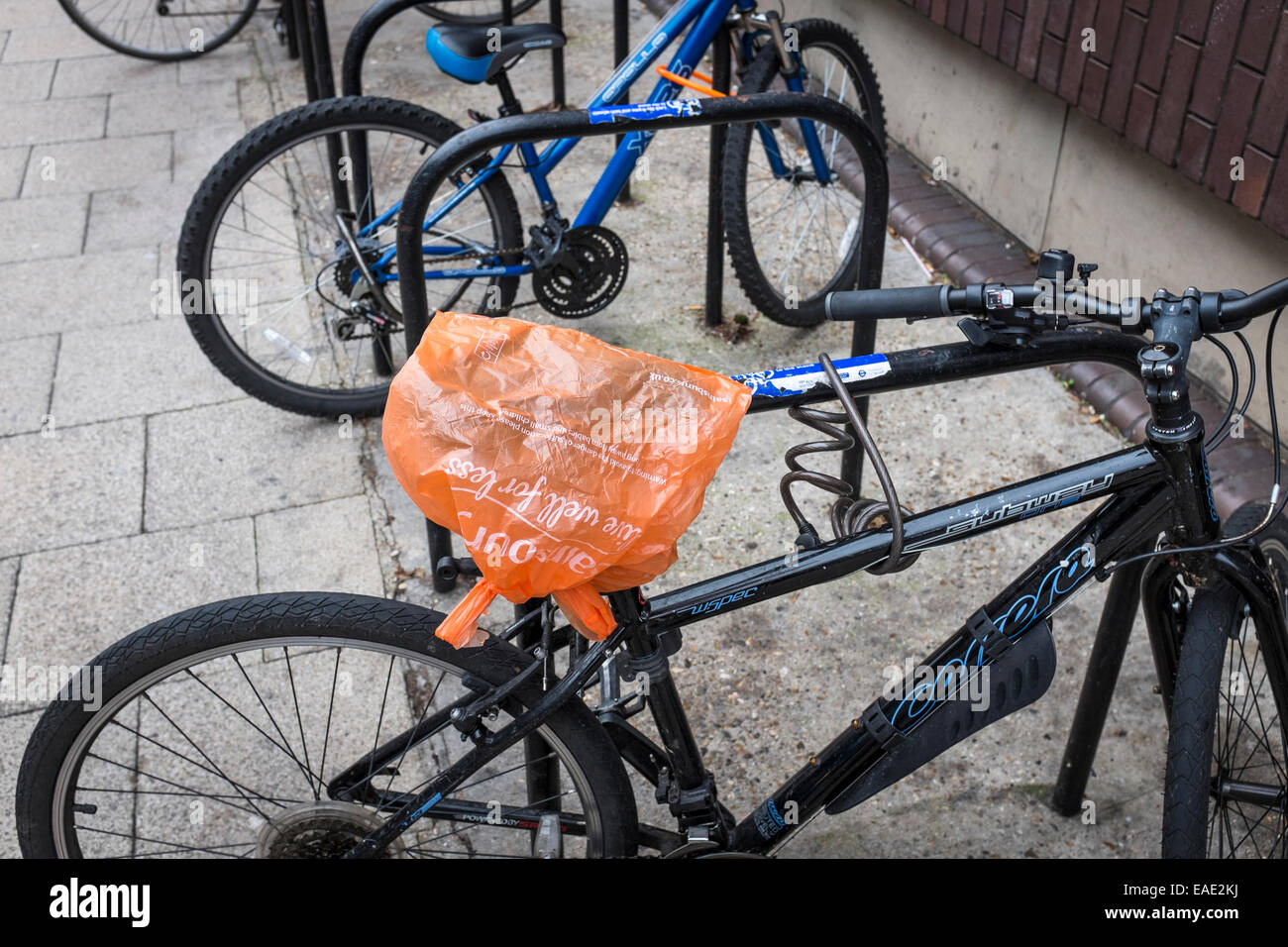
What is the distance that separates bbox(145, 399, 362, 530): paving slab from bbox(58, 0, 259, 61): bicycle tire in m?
3.37

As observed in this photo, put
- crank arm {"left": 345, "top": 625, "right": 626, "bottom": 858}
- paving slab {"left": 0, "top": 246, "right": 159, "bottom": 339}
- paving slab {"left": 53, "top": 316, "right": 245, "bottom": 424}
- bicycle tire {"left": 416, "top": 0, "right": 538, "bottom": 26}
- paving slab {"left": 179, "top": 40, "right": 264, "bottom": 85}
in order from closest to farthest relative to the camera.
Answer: crank arm {"left": 345, "top": 625, "right": 626, "bottom": 858} → paving slab {"left": 53, "top": 316, "right": 245, "bottom": 424} → paving slab {"left": 0, "top": 246, "right": 159, "bottom": 339} → bicycle tire {"left": 416, "top": 0, "right": 538, "bottom": 26} → paving slab {"left": 179, "top": 40, "right": 264, "bottom": 85}

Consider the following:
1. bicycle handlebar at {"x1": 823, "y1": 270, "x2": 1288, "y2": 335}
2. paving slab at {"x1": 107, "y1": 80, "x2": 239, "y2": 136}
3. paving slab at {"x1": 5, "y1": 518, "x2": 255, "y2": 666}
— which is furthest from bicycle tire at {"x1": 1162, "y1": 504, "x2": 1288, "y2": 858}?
paving slab at {"x1": 107, "y1": 80, "x2": 239, "y2": 136}

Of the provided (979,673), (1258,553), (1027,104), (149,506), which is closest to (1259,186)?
(1027,104)

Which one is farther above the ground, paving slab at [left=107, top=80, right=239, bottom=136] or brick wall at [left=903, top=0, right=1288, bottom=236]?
brick wall at [left=903, top=0, right=1288, bottom=236]

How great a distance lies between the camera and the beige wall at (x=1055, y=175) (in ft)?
11.1

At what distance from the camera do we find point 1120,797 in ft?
8.38

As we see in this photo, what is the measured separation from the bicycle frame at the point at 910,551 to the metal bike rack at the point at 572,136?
15.6 inches

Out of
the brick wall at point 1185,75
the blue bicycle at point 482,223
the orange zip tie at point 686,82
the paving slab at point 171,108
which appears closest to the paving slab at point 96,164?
the paving slab at point 171,108

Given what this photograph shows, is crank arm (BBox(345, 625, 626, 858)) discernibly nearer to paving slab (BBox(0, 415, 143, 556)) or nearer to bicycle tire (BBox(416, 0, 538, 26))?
paving slab (BBox(0, 415, 143, 556))

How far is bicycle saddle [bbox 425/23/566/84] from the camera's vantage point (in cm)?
339

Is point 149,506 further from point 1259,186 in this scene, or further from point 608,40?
point 608,40

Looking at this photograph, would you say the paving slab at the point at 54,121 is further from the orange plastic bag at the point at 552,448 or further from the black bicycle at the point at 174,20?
the orange plastic bag at the point at 552,448

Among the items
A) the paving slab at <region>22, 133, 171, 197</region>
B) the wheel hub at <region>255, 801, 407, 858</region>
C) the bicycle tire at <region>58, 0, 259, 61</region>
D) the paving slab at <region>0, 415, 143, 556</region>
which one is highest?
the bicycle tire at <region>58, 0, 259, 61</region>

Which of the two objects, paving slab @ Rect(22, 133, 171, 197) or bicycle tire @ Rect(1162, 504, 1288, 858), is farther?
paving slab @ Rect(22, 133, 171, 197)
